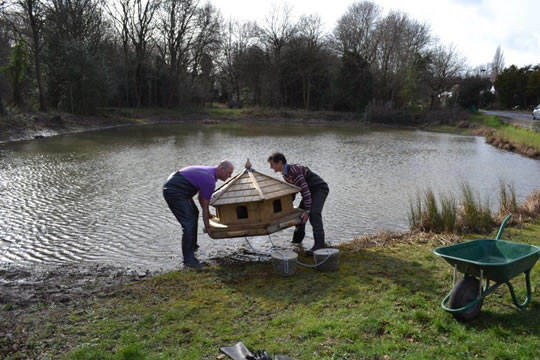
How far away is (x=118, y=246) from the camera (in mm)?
9016

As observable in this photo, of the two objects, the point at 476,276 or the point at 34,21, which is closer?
the point at 476,276

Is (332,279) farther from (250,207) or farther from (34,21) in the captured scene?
(34,21)

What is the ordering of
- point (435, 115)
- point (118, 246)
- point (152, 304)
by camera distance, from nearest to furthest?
point (152, 304) < point (118, 246) < point (435, 115)

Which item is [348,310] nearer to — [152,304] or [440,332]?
[440,332]

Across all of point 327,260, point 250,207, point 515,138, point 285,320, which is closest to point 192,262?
point 250,207

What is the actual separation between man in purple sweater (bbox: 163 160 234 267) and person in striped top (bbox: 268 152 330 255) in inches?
39.6

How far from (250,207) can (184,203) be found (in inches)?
45.2

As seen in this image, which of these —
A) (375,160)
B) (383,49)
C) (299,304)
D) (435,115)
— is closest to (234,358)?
(299,304)

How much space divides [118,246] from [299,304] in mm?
4849

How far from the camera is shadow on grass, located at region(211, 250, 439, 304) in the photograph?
6.05 m

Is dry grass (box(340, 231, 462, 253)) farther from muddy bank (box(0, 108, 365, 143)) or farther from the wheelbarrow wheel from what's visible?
muddy bank (box(0, 108, 365, 143))

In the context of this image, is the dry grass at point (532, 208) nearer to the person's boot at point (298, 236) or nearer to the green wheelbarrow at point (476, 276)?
the person's boot at point (298, 236)

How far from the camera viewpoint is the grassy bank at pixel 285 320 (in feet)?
14.6

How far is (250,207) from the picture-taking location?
24.8 ft
